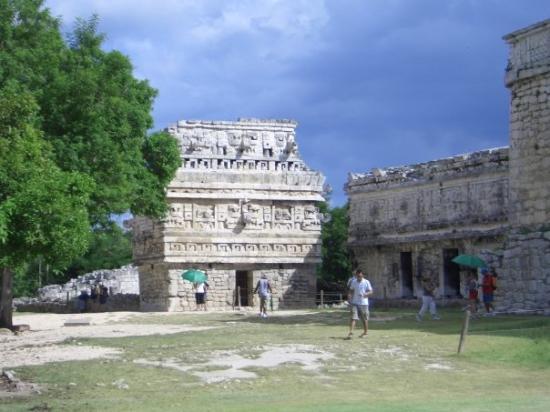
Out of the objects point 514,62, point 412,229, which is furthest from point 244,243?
point 514,62

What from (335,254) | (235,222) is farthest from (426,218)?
(335,254)

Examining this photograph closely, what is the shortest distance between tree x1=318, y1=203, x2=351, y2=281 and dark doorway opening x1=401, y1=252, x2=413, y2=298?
1453 centimetres

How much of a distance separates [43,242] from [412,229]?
25.4m

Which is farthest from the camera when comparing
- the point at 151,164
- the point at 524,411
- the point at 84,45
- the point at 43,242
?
the point at 151,164

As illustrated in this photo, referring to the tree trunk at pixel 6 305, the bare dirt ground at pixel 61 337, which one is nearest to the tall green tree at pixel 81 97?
the tree trunk at pixel 6 305

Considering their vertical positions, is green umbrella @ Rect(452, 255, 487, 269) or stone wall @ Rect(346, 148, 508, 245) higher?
stone wall @ Rect(346, 148, 508, 245)

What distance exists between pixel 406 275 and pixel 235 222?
307 inches

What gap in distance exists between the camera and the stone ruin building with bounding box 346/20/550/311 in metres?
23.9

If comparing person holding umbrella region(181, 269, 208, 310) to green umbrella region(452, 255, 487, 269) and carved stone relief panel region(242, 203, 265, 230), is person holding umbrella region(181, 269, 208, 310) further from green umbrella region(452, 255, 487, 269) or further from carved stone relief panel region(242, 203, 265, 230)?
green umbrella region(452, 255, 487, 269)

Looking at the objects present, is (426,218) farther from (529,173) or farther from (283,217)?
(529,173)

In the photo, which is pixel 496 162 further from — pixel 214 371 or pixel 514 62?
pixel 214 371

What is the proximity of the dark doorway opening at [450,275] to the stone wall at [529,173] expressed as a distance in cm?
1343

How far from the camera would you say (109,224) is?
3133 cm

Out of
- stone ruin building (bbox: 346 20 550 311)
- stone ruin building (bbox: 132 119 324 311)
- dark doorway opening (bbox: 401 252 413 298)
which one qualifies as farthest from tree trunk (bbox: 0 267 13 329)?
dark doorway opening (bbox: 401 252 413 298)
